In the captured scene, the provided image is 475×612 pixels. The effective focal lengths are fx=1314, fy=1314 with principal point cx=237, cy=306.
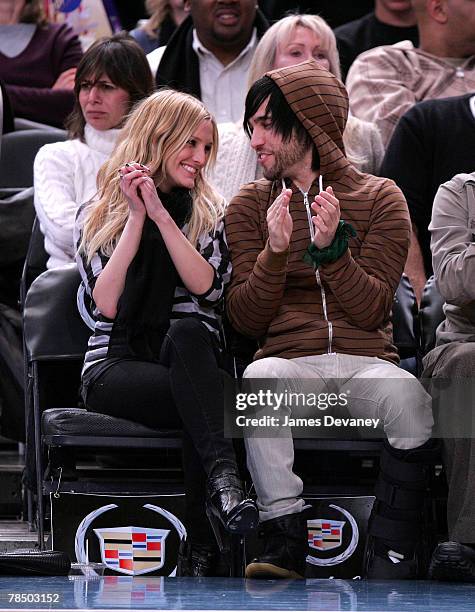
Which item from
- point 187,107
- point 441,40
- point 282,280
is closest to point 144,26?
point 441,40

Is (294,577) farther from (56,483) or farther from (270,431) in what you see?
(56,483)

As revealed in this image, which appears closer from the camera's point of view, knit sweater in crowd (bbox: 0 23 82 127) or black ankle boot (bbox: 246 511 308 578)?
black ankle boot (bbox: 246 511 308 578)

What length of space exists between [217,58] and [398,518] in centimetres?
224

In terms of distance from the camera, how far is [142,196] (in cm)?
337

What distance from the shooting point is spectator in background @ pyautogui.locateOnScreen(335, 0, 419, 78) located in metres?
5.25

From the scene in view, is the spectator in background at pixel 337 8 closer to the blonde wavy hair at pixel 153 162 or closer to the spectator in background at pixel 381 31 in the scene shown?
the spectator in background at pixel 381 31

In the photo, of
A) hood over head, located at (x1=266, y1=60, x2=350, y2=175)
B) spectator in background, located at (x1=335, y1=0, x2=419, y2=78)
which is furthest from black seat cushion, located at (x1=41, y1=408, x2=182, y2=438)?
spectator in background, located at (x1=335, y1=0, x2=419, y2=78)

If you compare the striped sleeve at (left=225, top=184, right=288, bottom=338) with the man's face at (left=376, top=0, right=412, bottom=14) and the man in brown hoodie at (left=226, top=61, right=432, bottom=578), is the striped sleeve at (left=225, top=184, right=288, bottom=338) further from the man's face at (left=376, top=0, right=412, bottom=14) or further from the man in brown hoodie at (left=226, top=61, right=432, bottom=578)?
the man's face at (left=376, top=0, right=412, bottom=14)

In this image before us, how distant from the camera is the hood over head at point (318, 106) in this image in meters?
3.53

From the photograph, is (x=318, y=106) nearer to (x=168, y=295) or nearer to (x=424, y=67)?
(x=168, y=295)

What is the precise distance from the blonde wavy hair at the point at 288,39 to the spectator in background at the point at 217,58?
17.5 inches

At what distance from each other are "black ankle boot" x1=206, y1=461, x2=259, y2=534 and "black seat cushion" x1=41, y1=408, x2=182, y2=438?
28cm

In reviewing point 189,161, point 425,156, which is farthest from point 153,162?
point 425,156

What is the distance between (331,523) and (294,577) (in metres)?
0.23
